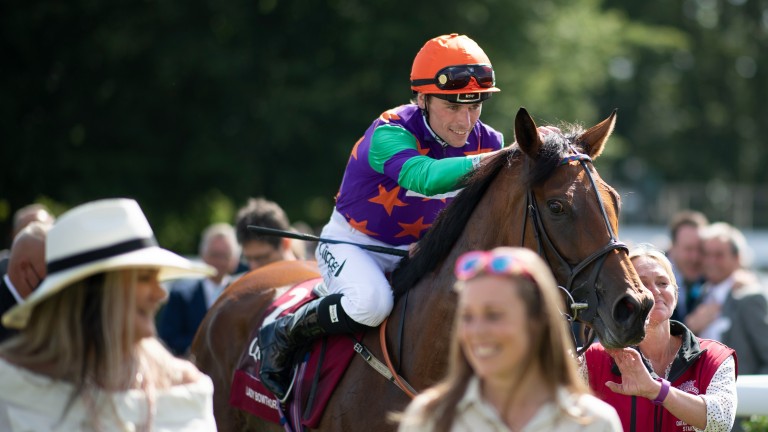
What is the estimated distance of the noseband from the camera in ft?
14.6

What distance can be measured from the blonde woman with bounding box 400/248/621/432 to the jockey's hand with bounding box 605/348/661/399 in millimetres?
1092

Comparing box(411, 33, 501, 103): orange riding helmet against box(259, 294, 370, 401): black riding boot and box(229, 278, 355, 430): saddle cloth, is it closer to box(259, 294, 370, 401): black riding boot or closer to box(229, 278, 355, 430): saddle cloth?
box(259, 294, 370, 401): black riding boot

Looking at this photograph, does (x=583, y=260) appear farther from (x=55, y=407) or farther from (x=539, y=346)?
(x=55, y=407)

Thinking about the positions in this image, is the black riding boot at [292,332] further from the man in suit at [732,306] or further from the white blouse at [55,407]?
the man in suit at [732,306]

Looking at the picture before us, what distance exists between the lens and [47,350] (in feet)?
→ 10.3

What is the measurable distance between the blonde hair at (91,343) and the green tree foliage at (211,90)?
53.5 feet

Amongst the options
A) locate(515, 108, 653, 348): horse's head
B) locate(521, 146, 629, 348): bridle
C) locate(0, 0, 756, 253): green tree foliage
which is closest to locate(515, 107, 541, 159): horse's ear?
locate(515, 108, 653, 348): horse's head

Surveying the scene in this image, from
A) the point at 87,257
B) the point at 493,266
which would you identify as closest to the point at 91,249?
the point at 87,257

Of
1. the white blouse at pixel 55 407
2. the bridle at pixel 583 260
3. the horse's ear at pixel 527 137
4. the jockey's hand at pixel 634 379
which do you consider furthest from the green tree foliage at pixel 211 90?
the white blouse at pixel 55 407

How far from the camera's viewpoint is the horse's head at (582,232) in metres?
4.31

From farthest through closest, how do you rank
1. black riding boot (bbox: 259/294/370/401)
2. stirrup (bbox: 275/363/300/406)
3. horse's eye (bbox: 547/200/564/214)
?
stirrup (bbox: 275/363/300/406)
black riding boot (bbox: 259/294/370/401)
horse's eye (bbox: 547/200/564/214)

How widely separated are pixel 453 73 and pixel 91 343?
250cm

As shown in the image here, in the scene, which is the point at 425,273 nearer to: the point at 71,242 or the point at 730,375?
the point at 730,375

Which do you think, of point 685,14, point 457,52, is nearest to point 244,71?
point 457,52
